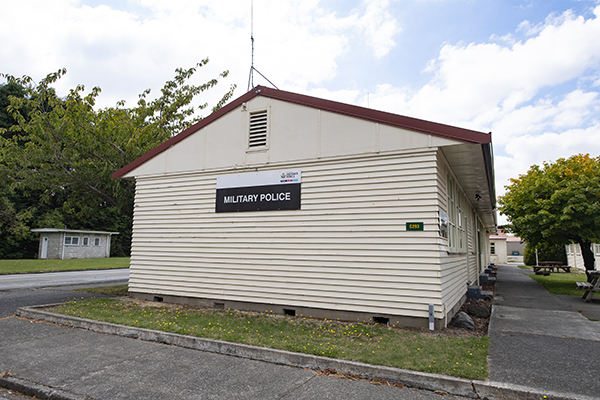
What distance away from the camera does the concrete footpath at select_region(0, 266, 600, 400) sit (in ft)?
13.4

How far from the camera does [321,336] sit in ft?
20.2

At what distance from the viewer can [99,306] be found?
8766mm

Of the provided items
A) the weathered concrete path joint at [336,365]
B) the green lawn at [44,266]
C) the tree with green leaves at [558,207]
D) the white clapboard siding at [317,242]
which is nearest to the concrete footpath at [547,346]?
the weathered concrete path joint at [336,365]

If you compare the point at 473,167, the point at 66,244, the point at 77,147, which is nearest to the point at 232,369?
the point at 473,167

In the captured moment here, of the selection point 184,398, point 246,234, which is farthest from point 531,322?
point 184,398

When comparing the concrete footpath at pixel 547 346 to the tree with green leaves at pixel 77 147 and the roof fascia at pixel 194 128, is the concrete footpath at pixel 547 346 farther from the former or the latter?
the tree with green leaves at pixel 77 147

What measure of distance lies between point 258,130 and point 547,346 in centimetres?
685

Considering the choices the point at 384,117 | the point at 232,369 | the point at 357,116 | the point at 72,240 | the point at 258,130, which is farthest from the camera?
the point at 72,240

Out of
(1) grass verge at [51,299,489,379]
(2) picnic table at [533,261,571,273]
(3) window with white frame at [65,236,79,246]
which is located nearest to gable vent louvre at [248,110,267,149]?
(1) grass verge at [51,299,489,379]

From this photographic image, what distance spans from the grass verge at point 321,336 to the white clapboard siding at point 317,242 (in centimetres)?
59

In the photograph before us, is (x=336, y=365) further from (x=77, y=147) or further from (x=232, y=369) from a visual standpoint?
(x=77, y=147)

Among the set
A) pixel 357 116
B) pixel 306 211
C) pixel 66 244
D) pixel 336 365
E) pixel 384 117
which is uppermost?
pixel 357 116

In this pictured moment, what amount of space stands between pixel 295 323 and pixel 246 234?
2.40m

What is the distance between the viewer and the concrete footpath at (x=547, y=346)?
4238mm
